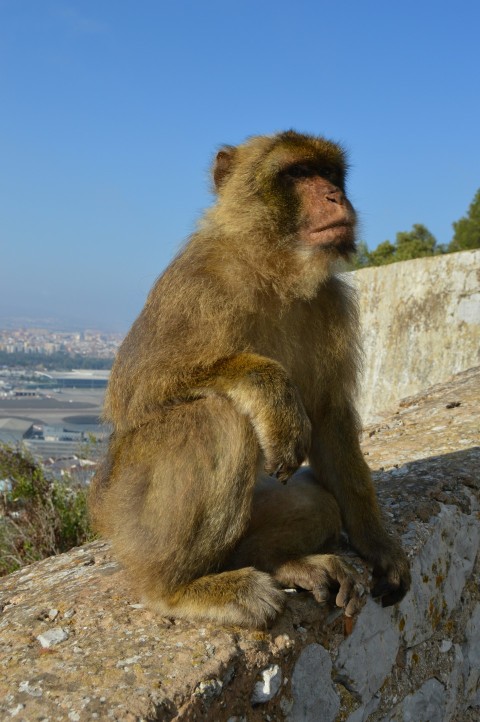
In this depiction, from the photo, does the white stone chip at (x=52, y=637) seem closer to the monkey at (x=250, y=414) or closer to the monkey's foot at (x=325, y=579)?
the monkey at (x=250, y=414)

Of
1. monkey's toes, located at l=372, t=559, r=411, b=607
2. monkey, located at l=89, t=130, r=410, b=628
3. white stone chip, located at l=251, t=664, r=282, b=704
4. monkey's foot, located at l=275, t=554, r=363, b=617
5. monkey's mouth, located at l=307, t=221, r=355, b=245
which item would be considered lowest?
white stone chip, located at l=251, t=664, r=282, b=704

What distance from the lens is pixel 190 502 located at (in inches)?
90.0

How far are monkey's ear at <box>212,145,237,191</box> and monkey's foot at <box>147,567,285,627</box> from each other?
1.73 meters

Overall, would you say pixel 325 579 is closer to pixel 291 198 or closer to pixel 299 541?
pixel 299 541

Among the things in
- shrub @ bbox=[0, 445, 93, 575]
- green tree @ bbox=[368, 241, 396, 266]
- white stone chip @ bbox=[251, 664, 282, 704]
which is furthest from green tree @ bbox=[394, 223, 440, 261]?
white stone chip @ bbox=[251, 664, 282, 704]

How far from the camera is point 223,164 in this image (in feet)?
10.5

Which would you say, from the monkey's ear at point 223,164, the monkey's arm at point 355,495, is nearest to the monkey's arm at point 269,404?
the monkey's arm at point 355,495

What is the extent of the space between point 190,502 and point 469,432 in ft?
8.98

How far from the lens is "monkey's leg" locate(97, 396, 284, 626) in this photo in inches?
90.0

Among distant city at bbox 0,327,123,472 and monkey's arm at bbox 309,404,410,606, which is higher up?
monkey's arm at bbox 309,404,410,606

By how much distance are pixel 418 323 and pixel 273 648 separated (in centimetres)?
1125

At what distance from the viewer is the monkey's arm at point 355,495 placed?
105 inches

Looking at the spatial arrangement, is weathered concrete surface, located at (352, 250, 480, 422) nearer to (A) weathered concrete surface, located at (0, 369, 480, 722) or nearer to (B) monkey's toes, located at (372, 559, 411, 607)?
(A) weathered concrete surface, located at (0, 369, 480, 722)

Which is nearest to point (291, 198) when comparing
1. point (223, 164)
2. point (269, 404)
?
point (223, 164)
